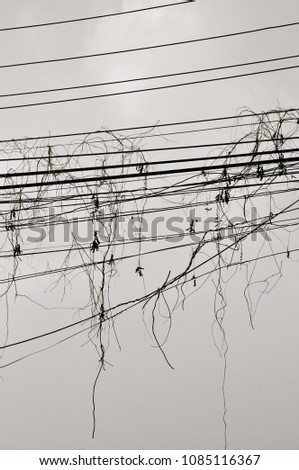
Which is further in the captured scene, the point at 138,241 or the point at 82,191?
the point at 138,241

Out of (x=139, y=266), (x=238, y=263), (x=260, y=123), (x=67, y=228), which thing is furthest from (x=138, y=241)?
(x=260, y=123)

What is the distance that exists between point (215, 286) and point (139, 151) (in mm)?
1605

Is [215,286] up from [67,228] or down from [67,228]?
down

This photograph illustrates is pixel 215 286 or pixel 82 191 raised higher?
pixel 82 191

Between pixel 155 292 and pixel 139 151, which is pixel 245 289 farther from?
pixel 139 151

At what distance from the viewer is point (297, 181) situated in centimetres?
394

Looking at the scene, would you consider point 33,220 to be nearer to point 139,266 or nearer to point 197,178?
point 139,266

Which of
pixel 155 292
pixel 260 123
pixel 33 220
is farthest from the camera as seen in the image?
pixel 33 220

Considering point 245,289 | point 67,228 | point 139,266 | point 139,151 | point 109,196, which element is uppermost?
point 139,151

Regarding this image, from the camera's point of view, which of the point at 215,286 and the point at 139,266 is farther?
the point at 215,286

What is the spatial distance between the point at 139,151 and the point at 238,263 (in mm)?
1507

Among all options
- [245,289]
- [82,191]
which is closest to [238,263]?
[245,289]

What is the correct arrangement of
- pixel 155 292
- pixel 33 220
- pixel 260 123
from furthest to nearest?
1. pixel 33 220
2. pixel 260 123
3. pixel 155 292

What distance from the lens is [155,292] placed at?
361 centimetres
